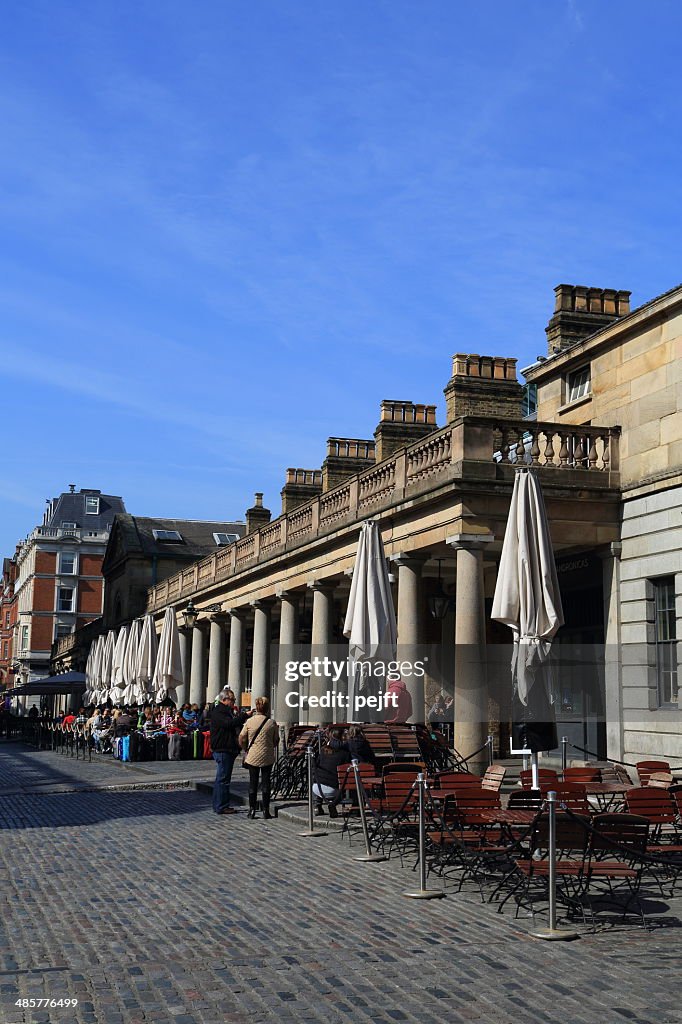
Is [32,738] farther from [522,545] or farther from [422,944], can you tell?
[422,944]

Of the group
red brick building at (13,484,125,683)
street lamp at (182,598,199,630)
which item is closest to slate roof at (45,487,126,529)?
red brick building at (13,484,125,683)

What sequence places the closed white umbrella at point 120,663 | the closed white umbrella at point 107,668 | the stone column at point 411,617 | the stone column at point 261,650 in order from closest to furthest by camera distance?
the stone column at point 411,617, the stone column at point 261,650, the closed white umbrella at point 120,663, the closed white umbrella at point 107,668

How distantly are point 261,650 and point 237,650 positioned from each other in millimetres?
3640

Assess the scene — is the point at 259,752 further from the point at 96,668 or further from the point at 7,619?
the point at 7,619

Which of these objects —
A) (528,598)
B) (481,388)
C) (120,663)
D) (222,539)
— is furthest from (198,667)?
(222,539)

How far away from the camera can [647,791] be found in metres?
11.1

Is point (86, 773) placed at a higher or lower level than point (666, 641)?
lower

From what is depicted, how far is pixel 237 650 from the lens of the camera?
37812 millimetres

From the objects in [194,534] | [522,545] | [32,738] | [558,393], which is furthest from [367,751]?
[194,534]

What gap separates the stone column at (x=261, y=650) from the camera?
33.8 m

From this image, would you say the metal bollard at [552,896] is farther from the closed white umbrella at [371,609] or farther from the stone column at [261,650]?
the stone column at [261,650]

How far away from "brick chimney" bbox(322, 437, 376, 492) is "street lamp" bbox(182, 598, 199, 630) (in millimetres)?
7696

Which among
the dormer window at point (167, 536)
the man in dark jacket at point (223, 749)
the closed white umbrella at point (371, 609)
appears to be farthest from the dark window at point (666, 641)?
the dormer window at point (167, 536)

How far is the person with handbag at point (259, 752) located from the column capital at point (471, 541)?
17.5ft
